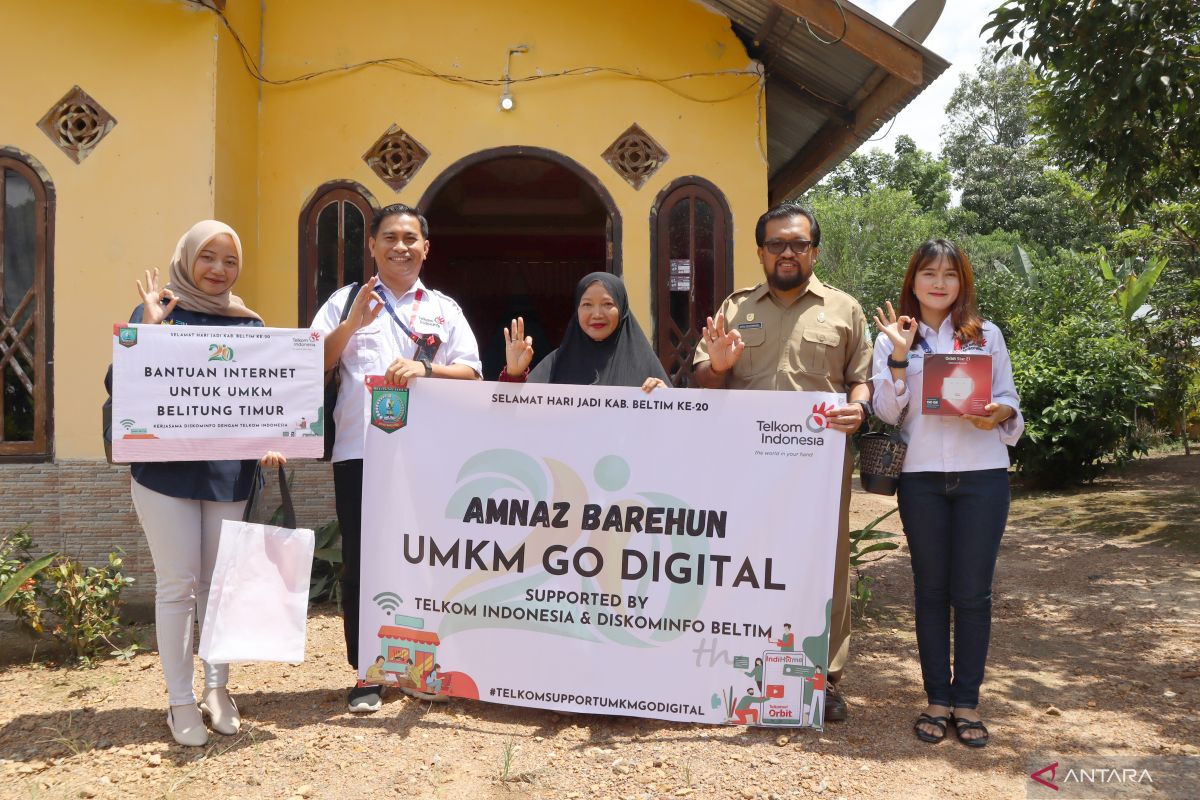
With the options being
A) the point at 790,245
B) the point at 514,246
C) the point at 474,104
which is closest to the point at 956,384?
the point at 790,245

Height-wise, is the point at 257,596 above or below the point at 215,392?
below

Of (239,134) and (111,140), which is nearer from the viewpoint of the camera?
(111,140)

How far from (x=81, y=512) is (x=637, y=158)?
4119 millimetres

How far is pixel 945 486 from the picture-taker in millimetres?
3086

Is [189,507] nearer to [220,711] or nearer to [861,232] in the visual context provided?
[220,711]

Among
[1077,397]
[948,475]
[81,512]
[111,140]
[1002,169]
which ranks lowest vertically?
[81,512]

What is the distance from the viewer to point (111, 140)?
5020mm

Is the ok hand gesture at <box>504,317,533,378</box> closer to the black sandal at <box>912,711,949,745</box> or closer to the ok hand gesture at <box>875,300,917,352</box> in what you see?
the ok hand gesture at <box>875,300,917,352</box>

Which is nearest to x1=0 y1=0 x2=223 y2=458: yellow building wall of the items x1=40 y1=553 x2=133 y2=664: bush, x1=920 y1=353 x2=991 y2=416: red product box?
x1=40 y1=553 x2=133 y2=664: bush

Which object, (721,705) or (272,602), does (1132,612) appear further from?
(272,602)

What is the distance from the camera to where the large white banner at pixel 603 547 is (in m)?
→ 3.20

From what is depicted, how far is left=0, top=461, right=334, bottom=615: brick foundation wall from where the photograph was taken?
502 cm

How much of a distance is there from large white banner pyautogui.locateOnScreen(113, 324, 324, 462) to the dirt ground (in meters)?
1.08

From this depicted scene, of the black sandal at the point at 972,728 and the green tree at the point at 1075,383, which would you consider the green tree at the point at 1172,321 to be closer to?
the green tree at the point at 1075,383
